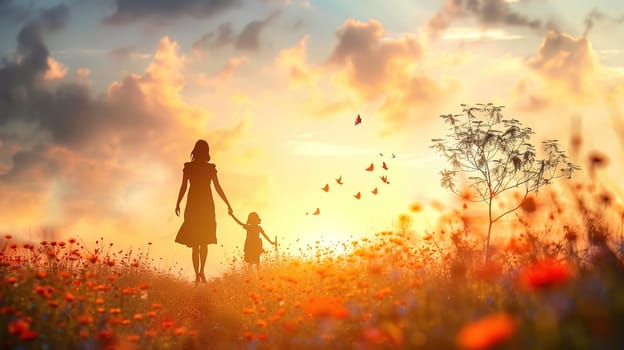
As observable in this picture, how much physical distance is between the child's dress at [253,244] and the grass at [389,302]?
11.0 feet

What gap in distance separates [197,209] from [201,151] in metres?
1.40

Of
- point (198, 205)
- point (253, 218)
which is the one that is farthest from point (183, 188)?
point (253, 218)

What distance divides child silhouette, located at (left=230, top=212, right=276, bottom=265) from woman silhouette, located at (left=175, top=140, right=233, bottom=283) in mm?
1922

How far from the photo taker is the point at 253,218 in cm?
1590

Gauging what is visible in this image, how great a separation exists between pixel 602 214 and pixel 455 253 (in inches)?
123

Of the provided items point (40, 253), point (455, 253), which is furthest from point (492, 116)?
point (40, 253)

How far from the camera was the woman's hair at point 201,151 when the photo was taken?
13586mm

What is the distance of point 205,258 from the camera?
45.3ft

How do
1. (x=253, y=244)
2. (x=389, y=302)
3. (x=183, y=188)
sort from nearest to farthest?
(x=389, y=302)
(x=183, y=188)
(x=253, y=244)

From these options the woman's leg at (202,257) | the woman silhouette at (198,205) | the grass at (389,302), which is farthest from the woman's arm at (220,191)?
the grass at (389,302)

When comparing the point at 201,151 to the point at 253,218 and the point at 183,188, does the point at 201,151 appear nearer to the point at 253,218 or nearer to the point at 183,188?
the point at 183,188

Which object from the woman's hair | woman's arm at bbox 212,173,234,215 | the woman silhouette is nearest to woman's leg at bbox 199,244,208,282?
the woman silhouette

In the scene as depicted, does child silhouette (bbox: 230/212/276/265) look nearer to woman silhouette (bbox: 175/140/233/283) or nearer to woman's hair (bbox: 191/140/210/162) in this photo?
woman silhouette (bbox: 175/140/233/283)

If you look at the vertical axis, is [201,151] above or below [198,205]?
above
